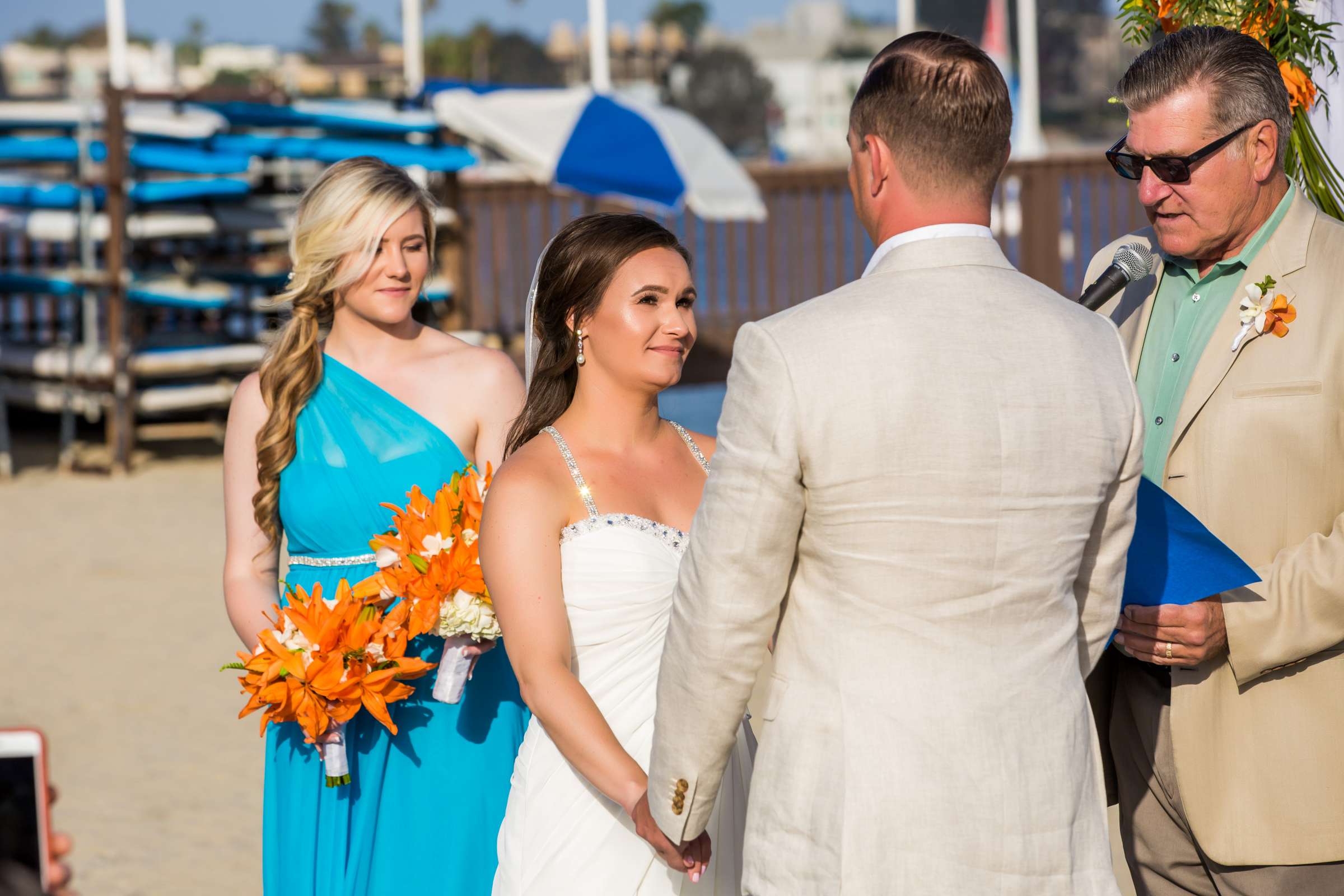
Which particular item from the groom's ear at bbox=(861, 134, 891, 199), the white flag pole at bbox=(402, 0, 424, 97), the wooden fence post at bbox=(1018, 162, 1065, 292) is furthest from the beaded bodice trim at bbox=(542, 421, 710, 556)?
the white flag pole at bbox=(402, 0, 424, 97)

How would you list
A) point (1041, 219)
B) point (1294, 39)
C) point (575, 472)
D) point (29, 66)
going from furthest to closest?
point (29, 66) → point (1041, 219) → point (1294, 39) → point (575, 472)

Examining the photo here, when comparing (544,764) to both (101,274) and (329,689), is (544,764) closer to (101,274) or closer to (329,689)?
(329,689)

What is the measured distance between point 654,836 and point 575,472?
734 mm

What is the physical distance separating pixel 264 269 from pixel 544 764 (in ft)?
41.1

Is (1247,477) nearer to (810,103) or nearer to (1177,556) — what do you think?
(1177,556)

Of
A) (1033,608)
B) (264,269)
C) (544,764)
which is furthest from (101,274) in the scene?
(1033,608)

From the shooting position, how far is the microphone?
2.63 metres

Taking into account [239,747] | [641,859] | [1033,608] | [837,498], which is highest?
[837,498]

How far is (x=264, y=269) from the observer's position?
1441 cm

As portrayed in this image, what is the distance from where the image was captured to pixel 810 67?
134125 mm

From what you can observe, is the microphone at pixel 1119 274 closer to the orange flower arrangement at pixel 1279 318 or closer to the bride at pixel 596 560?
the orange flower arrangement at pixel 1279 318

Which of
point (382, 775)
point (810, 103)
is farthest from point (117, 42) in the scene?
point (810, 103)

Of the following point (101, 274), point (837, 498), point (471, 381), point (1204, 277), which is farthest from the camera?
point (101, 274)

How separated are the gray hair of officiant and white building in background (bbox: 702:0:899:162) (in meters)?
101
